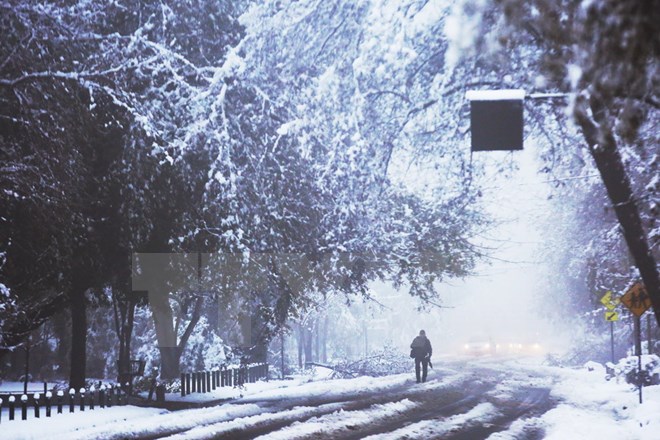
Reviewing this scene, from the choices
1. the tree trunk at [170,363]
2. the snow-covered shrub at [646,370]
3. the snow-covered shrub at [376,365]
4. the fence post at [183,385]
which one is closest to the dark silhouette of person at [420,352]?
the snow-covered shrub at [646,370]

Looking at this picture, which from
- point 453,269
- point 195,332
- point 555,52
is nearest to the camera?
point 555,52

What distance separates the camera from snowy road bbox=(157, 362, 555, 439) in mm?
12820

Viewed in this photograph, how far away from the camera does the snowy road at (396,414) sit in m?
12.8

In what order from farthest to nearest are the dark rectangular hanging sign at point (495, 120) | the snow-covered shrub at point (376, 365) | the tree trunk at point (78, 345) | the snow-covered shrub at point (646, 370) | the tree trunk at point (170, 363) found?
the snow-covered shrub at point (376, 365) < the tree trunk at point (170, 363) < the snow-covered shrub at point (646, 370) < the tree trunk at point (78, 345) < the dark rectangular hanging sign at point (495, 120)

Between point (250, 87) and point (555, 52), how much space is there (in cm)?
974

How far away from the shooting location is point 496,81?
1123 centimetres

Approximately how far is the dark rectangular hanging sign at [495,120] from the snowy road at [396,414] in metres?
5.48

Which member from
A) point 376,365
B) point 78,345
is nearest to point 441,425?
point 78,345

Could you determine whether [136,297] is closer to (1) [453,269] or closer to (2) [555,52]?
(1) [453,269]

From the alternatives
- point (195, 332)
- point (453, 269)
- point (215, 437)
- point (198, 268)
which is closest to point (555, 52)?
point (215, 437)

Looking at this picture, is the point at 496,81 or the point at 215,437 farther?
the point at 215,437

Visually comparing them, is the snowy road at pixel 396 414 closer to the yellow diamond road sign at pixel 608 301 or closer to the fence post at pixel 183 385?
the fence post at pixel 183 385

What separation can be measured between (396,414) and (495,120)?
8.30 m

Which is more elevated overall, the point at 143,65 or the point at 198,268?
the point at 143,65
